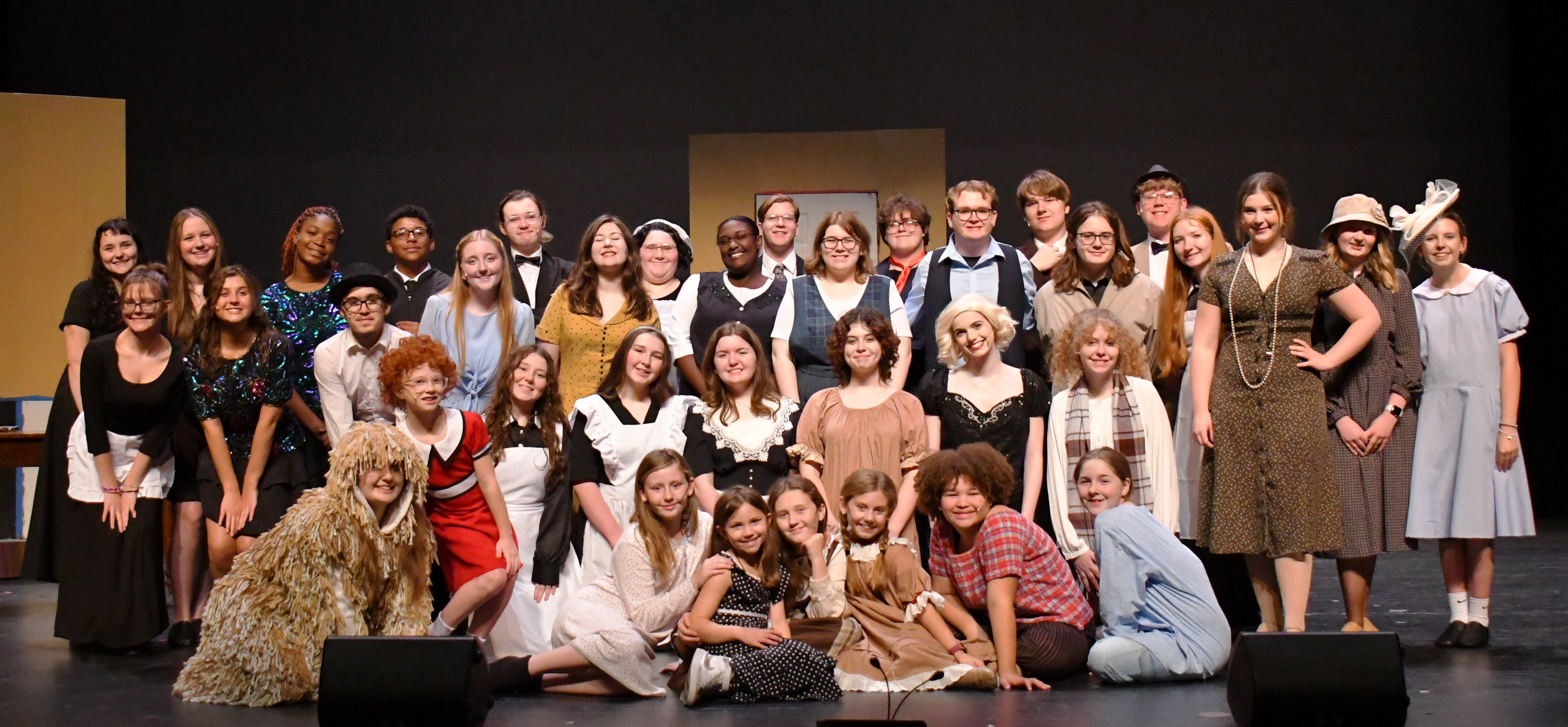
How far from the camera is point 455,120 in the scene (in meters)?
7.37

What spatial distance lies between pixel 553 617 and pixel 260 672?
1.05 m

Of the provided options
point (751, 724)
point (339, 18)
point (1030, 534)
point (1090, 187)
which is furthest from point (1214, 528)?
point (339, 18)

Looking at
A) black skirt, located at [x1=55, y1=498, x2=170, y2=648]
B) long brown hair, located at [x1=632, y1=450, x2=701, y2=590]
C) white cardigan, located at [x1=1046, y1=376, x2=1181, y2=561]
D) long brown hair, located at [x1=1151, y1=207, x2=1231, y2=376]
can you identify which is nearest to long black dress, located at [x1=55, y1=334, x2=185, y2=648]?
black skirt, located at [x1=55, y1=498, x2=170, y2=648]

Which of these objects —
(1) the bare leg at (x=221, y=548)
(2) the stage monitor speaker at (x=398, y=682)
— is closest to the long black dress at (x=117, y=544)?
(1) the bare leg at (x=221, y=548)

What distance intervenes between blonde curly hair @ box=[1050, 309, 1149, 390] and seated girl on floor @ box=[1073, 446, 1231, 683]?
410 millimetres

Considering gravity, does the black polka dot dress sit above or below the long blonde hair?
below

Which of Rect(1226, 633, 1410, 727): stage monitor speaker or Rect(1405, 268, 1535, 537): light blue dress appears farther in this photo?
Rect(1405, 268, 1535, 537): light blue dress

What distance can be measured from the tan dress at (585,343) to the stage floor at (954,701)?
1.34 m

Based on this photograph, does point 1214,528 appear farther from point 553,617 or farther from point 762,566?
point 553,617

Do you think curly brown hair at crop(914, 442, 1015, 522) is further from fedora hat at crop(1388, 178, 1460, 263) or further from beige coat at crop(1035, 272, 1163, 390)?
fedora hat at crop(1388, 178, 1460, 263)

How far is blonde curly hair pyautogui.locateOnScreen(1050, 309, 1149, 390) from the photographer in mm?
4199

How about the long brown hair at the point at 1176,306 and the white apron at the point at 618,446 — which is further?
the long brown hair at the point at 1176,306

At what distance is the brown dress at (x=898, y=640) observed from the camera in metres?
3.63

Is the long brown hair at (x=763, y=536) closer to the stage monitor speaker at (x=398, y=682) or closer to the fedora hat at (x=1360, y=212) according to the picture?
the stage monitor speaker at (x=398, y=682)
